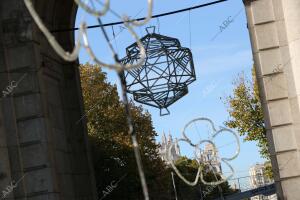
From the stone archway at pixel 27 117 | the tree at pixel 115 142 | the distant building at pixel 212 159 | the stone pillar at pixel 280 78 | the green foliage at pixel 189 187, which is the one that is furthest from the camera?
the green foliage at pixel 189 187

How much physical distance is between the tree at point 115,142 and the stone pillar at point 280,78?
97.3ft

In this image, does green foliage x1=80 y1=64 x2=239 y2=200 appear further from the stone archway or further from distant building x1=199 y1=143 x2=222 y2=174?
distant building x1=199 y1=143 x2=222 y2=174

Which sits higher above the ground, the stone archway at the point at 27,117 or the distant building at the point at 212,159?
the stone archway at the point at 27,117

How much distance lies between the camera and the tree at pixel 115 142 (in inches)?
1937

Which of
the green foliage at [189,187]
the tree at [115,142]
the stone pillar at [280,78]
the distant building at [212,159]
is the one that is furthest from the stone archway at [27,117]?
the green foliage at [189,187]

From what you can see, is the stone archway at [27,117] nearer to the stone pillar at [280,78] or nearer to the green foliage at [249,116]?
the stone pillar at [280,78]

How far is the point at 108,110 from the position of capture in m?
54.8

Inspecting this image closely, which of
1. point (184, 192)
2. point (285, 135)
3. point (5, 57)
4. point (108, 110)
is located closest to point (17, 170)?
point (5, 57)

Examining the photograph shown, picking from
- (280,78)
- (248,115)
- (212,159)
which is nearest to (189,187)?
(248,115)

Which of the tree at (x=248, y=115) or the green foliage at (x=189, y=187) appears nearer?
the tree at (x=248, y=115)

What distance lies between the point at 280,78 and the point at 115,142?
119 feet

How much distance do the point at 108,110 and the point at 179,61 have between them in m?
37.1

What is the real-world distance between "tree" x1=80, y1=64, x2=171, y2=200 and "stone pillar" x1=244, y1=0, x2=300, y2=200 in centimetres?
2965

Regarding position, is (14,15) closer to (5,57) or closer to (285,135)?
(5,57)
